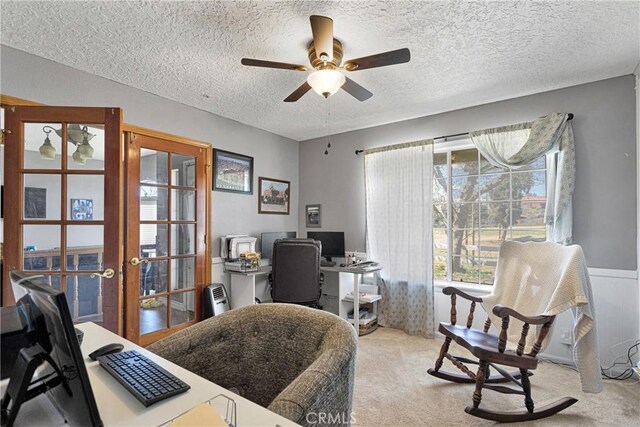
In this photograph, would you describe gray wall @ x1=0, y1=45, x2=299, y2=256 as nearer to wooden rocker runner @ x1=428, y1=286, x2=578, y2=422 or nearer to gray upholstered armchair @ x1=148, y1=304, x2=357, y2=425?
gray upholstered armchair @ x1=148, y1=304, x2=357, y2=425

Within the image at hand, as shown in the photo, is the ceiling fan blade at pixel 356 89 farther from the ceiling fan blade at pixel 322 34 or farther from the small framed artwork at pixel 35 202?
the small framed artwork at pixel 35 202

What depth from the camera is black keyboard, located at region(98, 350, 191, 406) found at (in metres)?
0.89

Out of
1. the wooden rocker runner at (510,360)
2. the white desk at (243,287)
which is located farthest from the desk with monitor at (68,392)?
the white desk at (243,287)

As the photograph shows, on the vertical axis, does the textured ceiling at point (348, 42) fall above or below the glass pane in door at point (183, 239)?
above

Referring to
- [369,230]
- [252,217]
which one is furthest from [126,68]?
[369,230]

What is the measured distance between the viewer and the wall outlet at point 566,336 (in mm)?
2671

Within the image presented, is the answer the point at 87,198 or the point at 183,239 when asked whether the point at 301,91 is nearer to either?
the point at 87,198

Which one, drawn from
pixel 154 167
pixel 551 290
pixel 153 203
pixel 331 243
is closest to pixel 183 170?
pixel 154 167

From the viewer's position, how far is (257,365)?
1367mm

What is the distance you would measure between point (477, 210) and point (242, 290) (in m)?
2.74

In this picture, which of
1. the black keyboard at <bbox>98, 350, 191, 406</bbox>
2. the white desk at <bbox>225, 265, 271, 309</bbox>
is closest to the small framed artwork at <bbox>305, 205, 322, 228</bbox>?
the white desk at <bbox>225, 265, 271, 309</bbox>

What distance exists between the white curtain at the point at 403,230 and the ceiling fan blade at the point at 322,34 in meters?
1.99

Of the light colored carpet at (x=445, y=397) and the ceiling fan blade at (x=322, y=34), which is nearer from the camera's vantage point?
the ceiling fan blade at (x=322, y=34)

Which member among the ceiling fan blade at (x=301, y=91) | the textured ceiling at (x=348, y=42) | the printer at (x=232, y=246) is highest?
the textured ceiling at (x=348, y=42)
